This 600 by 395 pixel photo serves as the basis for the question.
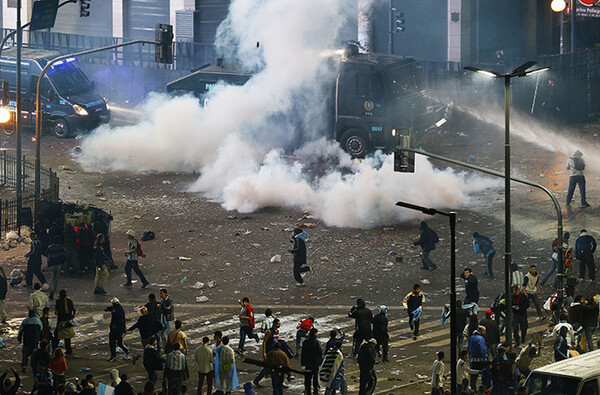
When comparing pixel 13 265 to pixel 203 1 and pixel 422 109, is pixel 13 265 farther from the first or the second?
pixel 203 1

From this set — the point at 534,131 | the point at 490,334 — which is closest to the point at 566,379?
the point at 490,334

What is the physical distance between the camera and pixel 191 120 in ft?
112

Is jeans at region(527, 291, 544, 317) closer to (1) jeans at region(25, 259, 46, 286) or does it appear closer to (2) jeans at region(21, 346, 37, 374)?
(2) jeans at region(21, 346, 37, 374)

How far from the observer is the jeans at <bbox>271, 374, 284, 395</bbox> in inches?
592

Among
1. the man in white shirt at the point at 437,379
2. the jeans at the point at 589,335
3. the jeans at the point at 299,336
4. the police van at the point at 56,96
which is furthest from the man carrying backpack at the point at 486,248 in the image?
the police van at the point at 56,96

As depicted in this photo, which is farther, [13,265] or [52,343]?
[13,265]

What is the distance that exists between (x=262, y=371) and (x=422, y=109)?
61.6ft

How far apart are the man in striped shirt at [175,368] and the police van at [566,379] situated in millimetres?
5041

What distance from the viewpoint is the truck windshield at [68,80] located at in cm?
3503

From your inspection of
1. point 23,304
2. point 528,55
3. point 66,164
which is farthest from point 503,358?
point 528,55

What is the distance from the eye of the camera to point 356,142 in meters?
32.7

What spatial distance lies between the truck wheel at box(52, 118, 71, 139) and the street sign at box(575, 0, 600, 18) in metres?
17.6

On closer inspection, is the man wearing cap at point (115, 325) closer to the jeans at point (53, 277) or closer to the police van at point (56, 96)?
the jeans at point (53, 277)

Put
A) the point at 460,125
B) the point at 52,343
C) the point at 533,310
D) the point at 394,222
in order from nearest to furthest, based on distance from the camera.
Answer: the point at 52,343
the point at 533,310
the point at 394,222
the point at 460,125
